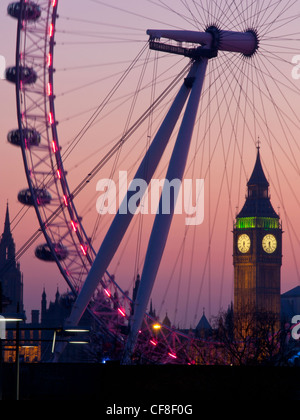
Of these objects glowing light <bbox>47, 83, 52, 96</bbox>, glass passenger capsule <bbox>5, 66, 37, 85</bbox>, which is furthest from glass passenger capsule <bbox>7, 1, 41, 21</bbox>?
glowing light <bbox>47, 83, 52, 96</bbox>

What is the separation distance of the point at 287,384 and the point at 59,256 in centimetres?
3210

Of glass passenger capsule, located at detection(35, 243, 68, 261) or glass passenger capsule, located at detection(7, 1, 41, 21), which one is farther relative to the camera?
glass passenger capsule, located at detection(35, 243, 68, 261)

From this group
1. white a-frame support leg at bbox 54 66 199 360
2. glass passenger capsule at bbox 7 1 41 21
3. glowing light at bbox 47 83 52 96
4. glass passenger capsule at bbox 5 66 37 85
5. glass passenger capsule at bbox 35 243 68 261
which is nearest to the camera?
white a-frame support leg at bbox 54 66 199 360

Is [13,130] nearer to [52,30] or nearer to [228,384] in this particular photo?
[52,30]

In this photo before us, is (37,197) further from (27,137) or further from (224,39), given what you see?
(224,39)

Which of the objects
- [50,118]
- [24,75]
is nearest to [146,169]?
[50,118]

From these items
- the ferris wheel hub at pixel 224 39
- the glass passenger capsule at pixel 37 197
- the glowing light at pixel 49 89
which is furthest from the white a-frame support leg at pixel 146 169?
the glowing light at pixel 49 89

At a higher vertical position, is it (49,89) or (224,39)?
(49,89)

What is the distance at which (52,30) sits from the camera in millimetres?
72312

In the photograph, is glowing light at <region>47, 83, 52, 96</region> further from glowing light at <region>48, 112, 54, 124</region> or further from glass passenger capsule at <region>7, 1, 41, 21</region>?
glass passenger capsule at <region>7, 1, 41, 21</region>

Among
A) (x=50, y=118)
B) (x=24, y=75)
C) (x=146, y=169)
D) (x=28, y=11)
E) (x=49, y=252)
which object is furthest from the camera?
(x=49, y=252)

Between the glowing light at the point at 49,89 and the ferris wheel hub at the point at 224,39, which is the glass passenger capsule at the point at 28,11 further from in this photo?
the ferris wheel hub at the point at 224,39
